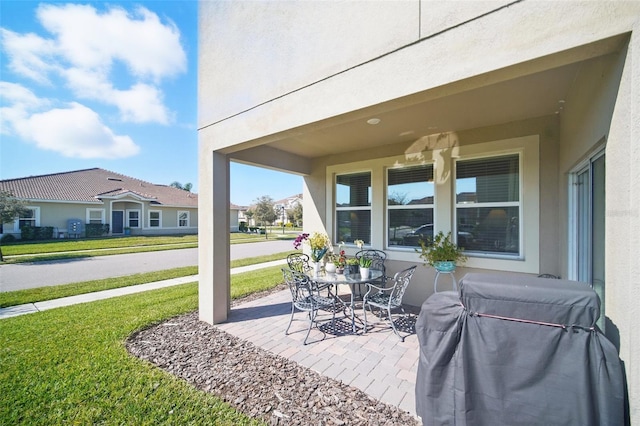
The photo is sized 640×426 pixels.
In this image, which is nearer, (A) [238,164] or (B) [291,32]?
(B) [291,32]

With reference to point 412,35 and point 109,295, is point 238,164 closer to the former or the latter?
point 412,35

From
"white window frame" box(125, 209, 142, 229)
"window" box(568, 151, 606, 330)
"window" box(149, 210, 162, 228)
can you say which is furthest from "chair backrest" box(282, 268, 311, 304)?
"window" box(149, 210, 162, 228)

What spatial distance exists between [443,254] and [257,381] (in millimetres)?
3688

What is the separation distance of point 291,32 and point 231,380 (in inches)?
177

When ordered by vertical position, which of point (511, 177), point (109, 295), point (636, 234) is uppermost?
point (511, 177)

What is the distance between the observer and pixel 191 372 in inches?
131

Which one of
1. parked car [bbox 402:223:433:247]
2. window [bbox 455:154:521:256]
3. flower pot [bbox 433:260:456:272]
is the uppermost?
window [bbox 455:154:521:256]

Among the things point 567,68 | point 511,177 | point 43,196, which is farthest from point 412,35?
point 43,196

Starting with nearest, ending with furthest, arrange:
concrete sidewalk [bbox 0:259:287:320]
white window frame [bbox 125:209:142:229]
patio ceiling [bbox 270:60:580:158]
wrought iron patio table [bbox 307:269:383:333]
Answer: patio ceiling [bbox 270:60:580:158], wrought iron patio table [bbox 307:269:383:333], concrete sidewalk [bbox 0:259:287:320], white window frame [bbox 125:209:142:229]

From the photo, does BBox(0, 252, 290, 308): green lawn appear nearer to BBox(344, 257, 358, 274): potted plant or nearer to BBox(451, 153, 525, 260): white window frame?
BBox(344, 257, 358, 274): potted plant

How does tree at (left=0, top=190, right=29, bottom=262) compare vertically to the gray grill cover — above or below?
above

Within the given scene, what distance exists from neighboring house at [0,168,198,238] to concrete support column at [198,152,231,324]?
2050cm

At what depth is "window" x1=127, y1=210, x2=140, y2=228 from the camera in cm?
2345

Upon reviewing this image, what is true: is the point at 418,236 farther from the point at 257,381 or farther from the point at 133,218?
the point at 133,218
